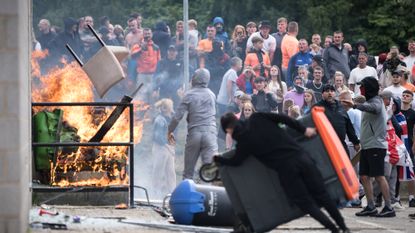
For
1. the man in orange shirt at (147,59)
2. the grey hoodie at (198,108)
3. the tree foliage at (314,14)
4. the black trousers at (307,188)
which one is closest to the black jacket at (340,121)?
the grey hoodie at (198,108)

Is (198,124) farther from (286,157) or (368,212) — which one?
(286,157)

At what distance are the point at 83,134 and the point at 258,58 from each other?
7.16m

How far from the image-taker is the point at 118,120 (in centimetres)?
1823

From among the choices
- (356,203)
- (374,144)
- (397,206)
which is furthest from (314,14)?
(374,144)

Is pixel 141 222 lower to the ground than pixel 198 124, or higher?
lower

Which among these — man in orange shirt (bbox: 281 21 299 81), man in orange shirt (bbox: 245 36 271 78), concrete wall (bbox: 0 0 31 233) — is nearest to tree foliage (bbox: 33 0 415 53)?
man in orange shirt (bbox: 281 21 299 81)

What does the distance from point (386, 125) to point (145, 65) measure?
7.51 m

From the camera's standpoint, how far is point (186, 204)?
617 inches

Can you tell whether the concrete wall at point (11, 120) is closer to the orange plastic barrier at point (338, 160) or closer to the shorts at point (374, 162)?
the orange plastic barrier at point (338, 160)

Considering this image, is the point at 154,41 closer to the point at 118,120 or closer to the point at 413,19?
the point at 118,120

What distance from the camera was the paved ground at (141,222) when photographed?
601 inches

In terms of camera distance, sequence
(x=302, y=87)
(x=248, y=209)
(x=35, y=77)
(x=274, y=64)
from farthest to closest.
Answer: (x=274, y=64)
(x=302, y=87)
(x=35, y=77)
(x=248, y=209)

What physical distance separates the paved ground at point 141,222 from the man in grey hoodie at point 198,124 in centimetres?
178

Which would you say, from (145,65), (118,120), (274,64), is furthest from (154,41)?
(118,120)
